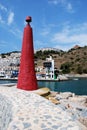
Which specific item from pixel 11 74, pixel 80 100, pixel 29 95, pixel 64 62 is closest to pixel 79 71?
pixel 64 62

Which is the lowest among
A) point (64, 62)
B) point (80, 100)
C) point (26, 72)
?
point (80, 100)

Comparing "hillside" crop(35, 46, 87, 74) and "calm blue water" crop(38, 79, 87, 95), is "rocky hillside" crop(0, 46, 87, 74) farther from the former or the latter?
"calm blue water" crop(38, 79, 87, 95)

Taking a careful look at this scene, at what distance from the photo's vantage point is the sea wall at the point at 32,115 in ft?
27.5

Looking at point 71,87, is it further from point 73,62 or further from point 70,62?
point 73,62

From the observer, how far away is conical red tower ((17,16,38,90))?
1634 cm

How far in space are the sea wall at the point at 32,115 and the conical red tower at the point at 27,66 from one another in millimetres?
5718

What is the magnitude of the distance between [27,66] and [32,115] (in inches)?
295

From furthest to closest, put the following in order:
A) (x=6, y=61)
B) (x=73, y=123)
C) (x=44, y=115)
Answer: (x=6, y=61) → (x=44, y=115) → (x=73, y=123)

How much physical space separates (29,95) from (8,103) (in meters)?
1.25

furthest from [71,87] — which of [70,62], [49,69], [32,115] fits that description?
[70,62]

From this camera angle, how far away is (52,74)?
109062 millimetres

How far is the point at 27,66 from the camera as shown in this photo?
53.4 feet

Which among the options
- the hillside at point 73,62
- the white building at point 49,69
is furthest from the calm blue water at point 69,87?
the hillside at point 73,62

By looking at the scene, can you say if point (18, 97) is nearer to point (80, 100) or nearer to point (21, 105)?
point (21, 105)
